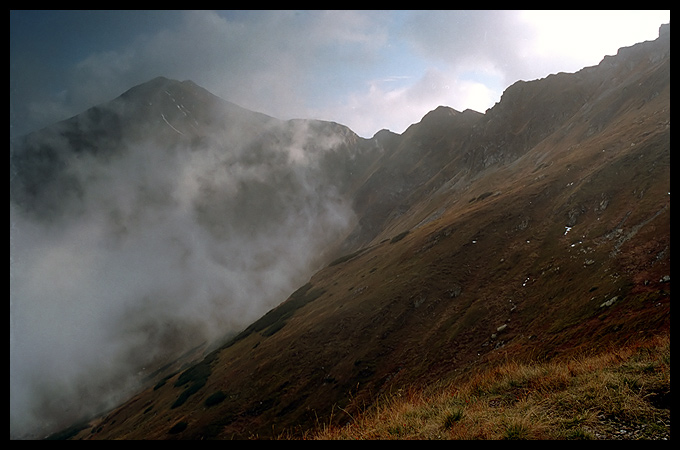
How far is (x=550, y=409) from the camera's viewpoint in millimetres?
5344

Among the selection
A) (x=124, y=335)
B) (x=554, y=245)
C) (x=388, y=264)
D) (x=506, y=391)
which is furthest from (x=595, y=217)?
(x=124, y=335)

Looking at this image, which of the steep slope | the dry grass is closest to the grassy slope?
the dry grass

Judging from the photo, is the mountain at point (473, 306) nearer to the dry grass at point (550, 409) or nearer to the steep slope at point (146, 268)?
the dry grass at point (550, 409)

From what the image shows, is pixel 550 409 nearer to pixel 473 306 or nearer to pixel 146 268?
pixel 473 306

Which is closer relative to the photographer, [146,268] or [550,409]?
[550,409]

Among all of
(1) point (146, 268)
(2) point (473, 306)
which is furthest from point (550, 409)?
(1) point (146, 268)

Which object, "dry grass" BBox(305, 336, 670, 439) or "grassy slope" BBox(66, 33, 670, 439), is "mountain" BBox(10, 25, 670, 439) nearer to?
"grassy slope" BBox(66, 33, 670, 439)

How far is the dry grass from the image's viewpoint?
177 inches

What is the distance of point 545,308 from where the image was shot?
24.6m

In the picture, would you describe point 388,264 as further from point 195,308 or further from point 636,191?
point 195,308

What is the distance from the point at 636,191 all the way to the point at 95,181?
784 feet

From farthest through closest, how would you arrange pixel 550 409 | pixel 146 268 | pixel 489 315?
pixel 146 268 → pixel 489 315 → pixel 550 409

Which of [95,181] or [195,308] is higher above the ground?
[95,181]
